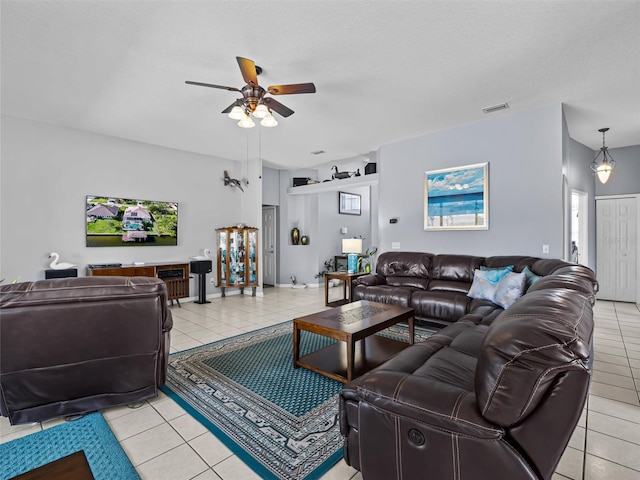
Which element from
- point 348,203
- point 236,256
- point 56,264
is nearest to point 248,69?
point 56,264

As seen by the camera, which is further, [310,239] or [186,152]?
[310,239]

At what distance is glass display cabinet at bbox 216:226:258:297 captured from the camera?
253 inches

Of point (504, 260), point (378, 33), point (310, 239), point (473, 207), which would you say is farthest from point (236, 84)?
point (310, 239)

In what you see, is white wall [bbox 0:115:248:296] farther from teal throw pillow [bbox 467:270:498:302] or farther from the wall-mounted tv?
teal throw pillow [bbox 467:270:498:302]

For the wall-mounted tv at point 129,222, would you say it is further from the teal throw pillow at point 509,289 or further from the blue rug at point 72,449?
the teal throw pillow at point 509,289

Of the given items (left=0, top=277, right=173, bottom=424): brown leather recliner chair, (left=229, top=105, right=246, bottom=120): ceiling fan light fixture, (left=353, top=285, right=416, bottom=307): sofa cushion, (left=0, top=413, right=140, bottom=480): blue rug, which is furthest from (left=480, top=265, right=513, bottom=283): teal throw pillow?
(left=0, top=413, right=140, bottom=480): blue rug

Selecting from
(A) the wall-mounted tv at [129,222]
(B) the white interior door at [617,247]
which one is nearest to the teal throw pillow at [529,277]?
(B) the white interior door at [617,247]

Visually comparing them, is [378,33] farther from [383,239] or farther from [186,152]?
[186,152]

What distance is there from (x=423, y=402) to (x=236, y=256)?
18.5ft

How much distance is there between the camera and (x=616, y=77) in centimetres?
334

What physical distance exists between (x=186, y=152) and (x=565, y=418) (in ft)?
21.4

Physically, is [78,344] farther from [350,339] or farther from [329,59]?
[329,59]

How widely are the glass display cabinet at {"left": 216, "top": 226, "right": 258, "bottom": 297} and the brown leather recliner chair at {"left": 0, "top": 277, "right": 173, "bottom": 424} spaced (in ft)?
13.7

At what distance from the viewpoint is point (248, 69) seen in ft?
8.72
